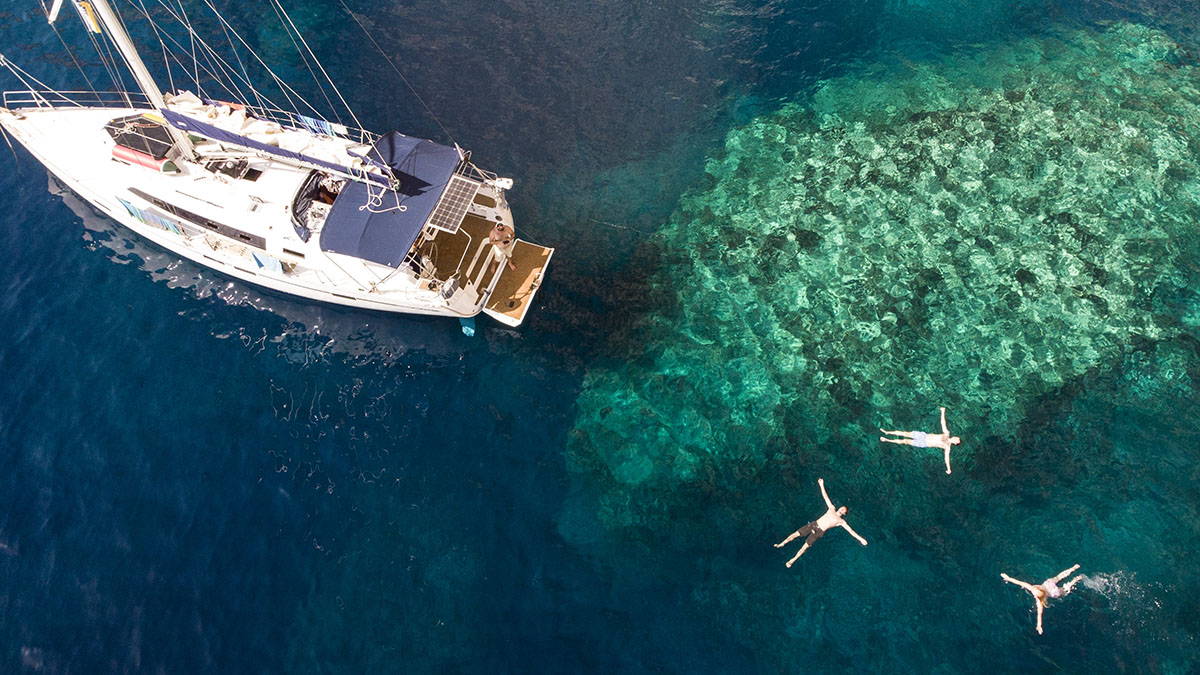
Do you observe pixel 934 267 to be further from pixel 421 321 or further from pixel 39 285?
pixel 39 285

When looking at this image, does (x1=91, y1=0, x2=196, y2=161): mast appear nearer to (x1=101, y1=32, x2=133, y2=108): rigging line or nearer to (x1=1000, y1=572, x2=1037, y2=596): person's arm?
(x1=101, y1=32, x2=133, y2=108): rigging line

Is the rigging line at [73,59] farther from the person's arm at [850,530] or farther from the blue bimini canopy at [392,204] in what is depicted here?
the person's arm at [850,530]

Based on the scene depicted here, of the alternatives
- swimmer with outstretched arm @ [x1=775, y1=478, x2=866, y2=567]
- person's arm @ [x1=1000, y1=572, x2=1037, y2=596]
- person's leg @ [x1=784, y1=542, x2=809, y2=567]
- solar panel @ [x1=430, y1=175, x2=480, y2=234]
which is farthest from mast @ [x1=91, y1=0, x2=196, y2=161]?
person's arm @ [x1=1000, y1=572, x2=1037, y2=596]

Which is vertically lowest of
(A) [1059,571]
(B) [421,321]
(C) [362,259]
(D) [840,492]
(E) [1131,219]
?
(A) [1059,571]

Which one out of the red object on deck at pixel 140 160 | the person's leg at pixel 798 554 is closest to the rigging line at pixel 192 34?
the red object on deck at pixel 140 160

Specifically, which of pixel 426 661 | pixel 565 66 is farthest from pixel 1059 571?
pixel 565 66

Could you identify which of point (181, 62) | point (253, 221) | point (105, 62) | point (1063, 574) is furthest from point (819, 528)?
point (105, 62)

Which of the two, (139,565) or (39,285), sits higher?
(39,285)
